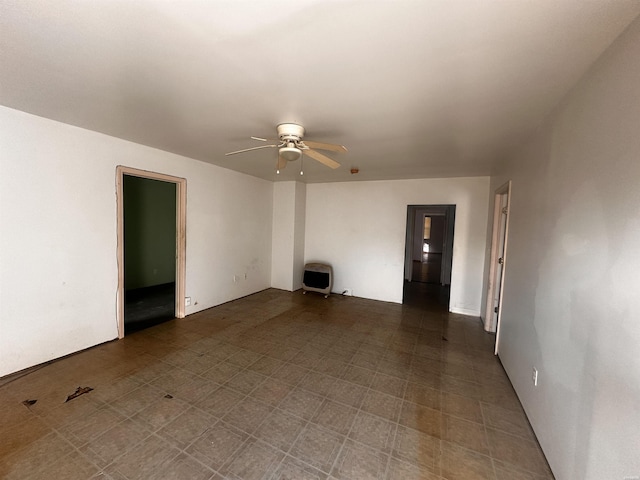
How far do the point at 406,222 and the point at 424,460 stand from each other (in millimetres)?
3730

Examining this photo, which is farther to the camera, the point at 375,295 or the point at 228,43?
the point at 375,295

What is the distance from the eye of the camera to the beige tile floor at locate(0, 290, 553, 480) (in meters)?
1.52

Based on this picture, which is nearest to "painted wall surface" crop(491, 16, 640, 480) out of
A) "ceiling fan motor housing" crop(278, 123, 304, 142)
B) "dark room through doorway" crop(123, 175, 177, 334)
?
"ceiling fan motor housing" crop(278, 123, 304, 142)

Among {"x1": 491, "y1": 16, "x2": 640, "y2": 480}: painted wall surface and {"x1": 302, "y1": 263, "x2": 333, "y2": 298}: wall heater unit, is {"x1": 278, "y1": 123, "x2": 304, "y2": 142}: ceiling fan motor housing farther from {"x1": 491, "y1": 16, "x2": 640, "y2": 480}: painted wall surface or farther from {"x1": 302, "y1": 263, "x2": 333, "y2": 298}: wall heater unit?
{"x1": 302, "y1": 263, "x2": 333, "y2": 298}: wall heater unit

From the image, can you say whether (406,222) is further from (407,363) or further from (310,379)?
(310,379)

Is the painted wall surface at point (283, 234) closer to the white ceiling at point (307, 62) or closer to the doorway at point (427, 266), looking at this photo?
the doorway at point (427, 266)

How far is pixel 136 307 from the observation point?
162 inches

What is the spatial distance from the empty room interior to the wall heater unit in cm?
152

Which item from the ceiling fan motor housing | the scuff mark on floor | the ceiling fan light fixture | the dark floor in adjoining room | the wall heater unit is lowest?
the scuff mark on floor

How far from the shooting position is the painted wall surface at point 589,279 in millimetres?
1029

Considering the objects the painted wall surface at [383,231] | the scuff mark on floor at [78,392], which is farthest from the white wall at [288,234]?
the scuff mark on floor at [78,392]

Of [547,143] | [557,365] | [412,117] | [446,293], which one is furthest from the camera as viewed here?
[446,293]

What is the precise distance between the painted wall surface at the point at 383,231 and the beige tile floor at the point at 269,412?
1.56 metres

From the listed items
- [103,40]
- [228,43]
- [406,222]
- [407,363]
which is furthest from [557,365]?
[406,222]
